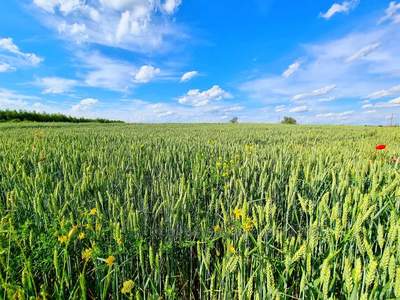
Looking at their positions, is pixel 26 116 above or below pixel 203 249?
above

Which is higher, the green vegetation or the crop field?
the green vegetation

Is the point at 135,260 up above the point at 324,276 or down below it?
below

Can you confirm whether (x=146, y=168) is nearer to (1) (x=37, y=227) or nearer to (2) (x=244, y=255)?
(1) (x=37, y=227)

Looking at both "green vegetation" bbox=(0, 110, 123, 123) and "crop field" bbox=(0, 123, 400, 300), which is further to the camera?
"green vegetation" bbox=(0, 110, 123, 123)

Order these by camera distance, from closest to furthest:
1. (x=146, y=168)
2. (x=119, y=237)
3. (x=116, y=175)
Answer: (x=119, y=237) < (x=116, y=175) < (x=146, y=168)

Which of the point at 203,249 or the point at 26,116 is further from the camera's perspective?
the point at 26,116

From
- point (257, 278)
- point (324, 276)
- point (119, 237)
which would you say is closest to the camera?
point (324, 276)

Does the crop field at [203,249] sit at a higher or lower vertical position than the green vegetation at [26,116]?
lower

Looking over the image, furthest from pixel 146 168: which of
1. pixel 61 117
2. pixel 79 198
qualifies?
pixel 61 117

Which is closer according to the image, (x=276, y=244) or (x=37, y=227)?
(x=276, y=244)

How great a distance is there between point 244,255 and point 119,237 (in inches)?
19.4

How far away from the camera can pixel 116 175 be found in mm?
2170

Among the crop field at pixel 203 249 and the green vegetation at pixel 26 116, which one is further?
the green vegetation at pixel 26 116

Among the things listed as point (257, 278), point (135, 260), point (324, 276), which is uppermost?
point (324, 276)
